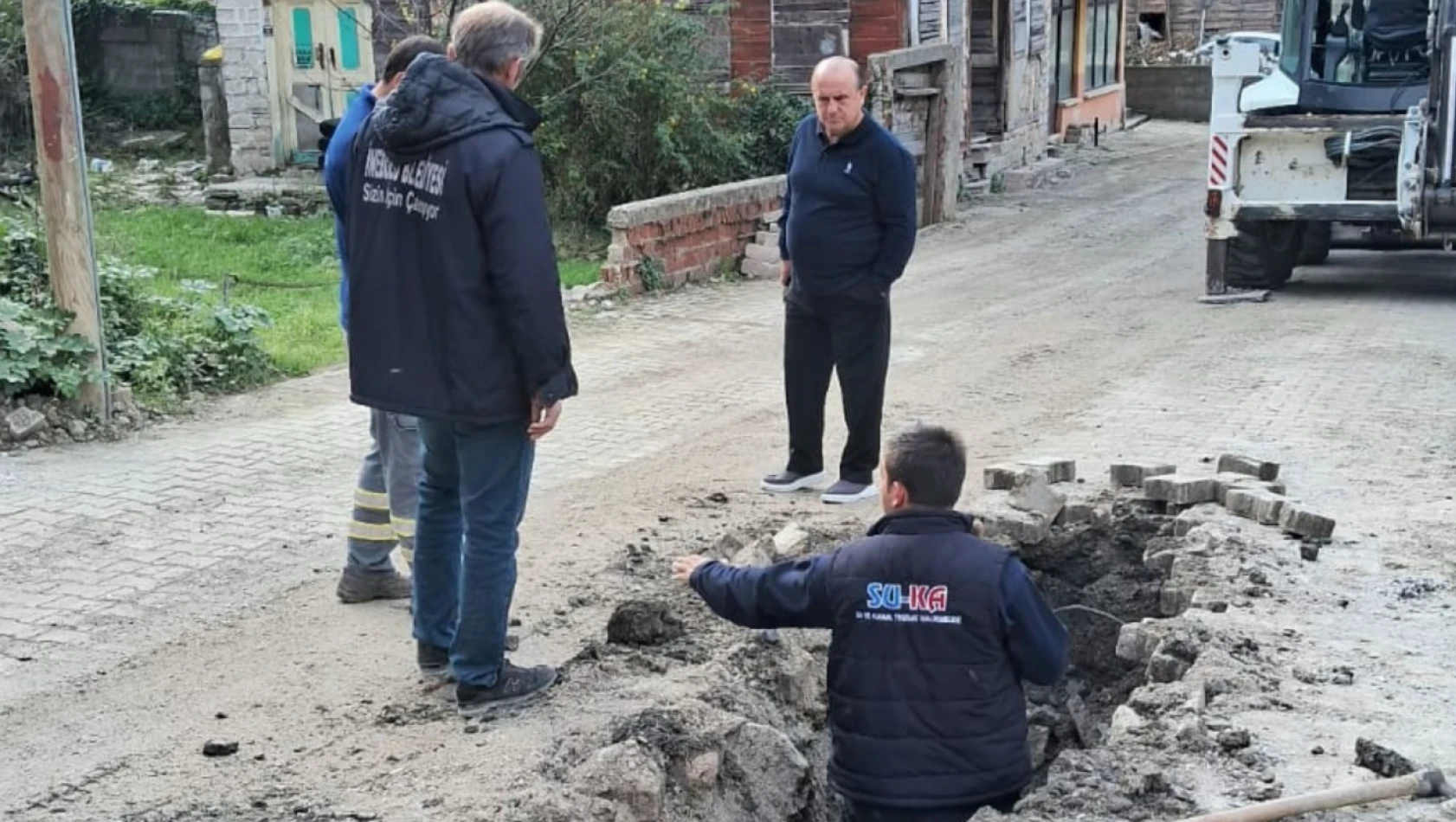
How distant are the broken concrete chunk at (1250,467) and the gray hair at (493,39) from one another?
147 inches

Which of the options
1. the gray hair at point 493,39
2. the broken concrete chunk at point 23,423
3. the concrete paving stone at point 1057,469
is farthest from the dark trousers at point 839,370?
the broken concrete chunk at point 23,423

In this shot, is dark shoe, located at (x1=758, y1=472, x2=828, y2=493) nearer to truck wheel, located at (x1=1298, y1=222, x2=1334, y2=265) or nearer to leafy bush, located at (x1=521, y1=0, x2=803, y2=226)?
truck wheel, located at (x1=1298, y1=222, x2=1334, y2=265)

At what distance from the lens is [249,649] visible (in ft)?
17.7

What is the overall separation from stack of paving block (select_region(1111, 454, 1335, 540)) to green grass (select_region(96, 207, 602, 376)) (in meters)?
5.37

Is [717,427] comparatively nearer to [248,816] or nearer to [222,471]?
[222,471]

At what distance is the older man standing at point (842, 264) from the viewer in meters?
6.87

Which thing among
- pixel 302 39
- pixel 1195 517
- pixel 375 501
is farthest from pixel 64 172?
pixel 302 39

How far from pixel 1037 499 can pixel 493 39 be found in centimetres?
297

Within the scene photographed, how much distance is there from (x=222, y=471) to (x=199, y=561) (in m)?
1.37

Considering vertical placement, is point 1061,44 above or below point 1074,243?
above

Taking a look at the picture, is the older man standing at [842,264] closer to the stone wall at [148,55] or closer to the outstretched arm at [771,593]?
the outstretched arm at [771,593]

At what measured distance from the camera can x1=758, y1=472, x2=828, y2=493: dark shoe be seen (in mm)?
7348

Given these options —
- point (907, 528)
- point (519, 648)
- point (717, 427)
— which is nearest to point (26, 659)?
point (519, 648)

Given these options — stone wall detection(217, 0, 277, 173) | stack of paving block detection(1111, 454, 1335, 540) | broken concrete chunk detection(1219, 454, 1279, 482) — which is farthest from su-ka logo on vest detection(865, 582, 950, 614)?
stone wall detection(217, 0, 277, 173)
